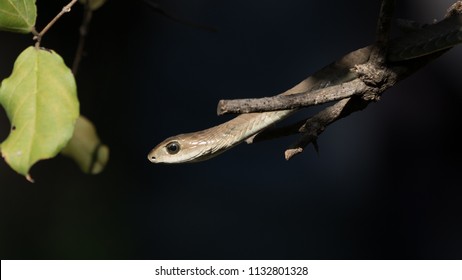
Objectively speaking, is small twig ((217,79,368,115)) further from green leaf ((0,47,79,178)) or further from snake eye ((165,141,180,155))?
snake eye ((165,141,180,155))

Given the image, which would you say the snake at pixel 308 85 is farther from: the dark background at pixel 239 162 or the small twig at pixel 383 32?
the dark background at pixel 239 162

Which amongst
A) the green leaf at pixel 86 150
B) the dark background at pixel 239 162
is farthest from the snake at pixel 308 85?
the dark background at pixel 239 162

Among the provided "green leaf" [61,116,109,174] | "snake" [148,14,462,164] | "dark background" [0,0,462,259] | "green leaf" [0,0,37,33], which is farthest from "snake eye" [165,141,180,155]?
"dark background" [0,0,462,259]

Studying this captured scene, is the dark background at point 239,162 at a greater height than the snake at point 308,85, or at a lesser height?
greater

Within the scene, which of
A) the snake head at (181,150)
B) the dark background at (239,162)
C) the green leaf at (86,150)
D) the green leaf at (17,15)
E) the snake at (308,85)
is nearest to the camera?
the green leaf at (17,15)

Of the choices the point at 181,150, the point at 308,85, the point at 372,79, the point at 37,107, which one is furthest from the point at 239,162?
the point at 37,107

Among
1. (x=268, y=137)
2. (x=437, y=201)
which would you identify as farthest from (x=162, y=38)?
(x=268, y=137)

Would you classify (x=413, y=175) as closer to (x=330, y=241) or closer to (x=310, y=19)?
(x=330, y=241)
